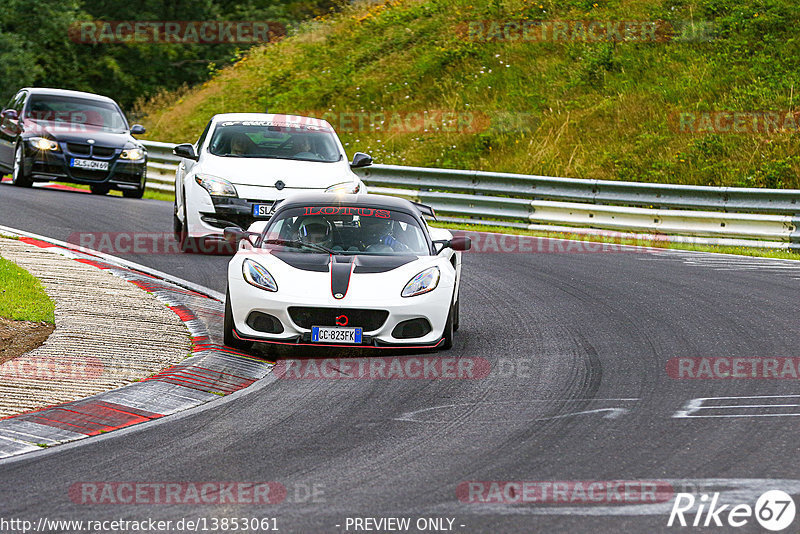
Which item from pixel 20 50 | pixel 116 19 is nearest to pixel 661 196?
pixel 20 50

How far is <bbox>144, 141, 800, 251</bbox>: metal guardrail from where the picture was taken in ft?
58.8

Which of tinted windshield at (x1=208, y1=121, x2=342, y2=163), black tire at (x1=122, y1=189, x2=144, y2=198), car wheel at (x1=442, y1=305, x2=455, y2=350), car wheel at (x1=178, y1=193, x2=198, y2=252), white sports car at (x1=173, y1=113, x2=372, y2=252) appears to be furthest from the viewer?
black tire at (x1=122, y1=189, x2=144, y2=198)

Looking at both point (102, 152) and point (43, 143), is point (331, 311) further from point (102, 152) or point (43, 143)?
point (43, 143)

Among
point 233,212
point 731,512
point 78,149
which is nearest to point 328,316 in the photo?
point 731,512

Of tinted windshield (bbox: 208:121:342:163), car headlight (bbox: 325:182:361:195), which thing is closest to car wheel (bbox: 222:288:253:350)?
car headlight (bbox: 325:182:361:195)

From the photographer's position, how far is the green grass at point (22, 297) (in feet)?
32.3

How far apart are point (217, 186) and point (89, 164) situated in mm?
7558

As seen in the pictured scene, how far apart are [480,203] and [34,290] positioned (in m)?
11.1

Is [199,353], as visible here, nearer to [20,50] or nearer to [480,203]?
[480,203]

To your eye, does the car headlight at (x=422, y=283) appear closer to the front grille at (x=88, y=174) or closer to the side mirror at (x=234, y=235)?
the side mirror at (x=234, y=235)

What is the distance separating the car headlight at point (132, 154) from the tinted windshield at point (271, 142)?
620cm

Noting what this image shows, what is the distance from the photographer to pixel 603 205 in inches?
786
